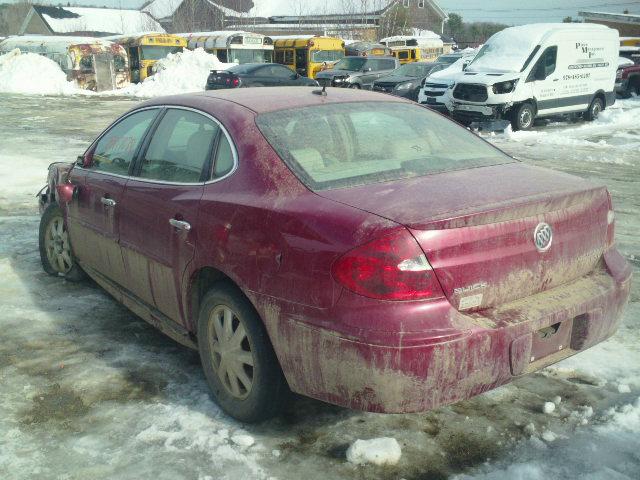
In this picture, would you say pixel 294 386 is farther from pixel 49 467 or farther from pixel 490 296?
pixel 49 467

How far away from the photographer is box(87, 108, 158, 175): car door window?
426cm

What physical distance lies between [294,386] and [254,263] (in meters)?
0.56

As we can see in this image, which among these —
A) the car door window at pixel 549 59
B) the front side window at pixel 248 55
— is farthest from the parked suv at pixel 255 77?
the front side window at pixel 248 55

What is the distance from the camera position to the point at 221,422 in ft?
11.0

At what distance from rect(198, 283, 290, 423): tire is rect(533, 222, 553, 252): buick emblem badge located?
1246 millimetres

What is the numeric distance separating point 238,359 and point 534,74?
47.9ft

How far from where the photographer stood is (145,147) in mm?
4109

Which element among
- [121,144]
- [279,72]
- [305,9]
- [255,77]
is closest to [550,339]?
[121,144]

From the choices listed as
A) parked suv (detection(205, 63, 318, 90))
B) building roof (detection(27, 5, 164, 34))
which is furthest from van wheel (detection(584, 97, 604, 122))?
building roof (detection(27, 5, 164, 34))

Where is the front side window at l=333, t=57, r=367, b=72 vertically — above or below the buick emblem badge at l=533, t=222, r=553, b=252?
above

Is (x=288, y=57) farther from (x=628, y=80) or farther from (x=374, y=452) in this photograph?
(x=374, y=452)

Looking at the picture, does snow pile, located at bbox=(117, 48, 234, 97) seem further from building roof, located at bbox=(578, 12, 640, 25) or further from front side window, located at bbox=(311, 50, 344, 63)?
building roof, located at bbox=(578, 12, 640, 25)

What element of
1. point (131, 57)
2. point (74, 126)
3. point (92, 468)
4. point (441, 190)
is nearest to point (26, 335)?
point (92, 468)

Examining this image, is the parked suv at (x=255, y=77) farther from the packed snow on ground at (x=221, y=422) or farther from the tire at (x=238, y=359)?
the tire at (x=238, y=359)
